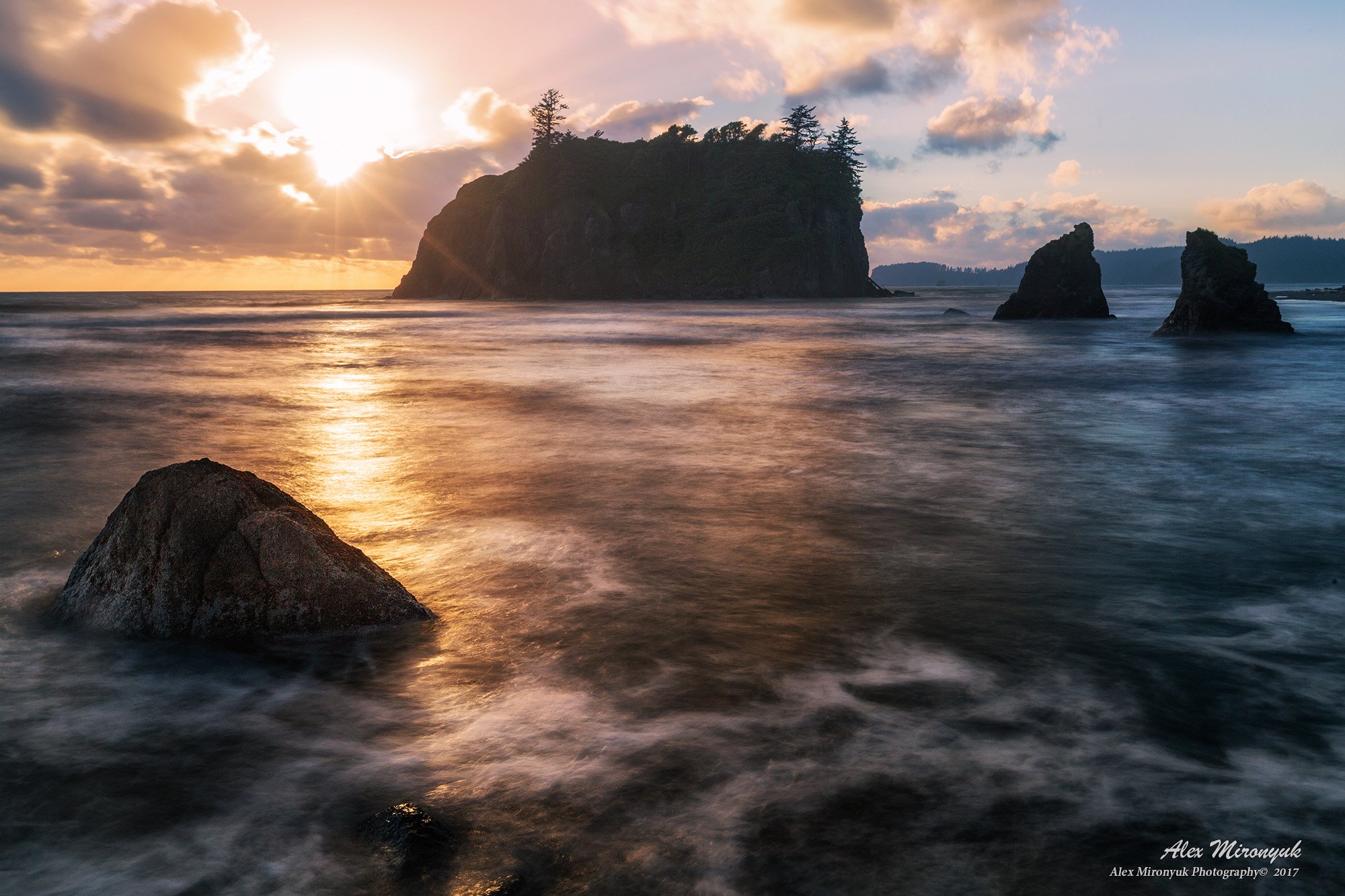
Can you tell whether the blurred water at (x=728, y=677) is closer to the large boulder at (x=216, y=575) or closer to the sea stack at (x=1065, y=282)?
the large boulder at (x=216, y=575)

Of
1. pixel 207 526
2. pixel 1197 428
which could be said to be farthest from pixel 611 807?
pixel 1197 428

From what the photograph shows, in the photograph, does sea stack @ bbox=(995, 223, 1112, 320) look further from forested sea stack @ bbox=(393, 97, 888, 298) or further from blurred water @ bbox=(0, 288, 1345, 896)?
forested sea stack @ bbox=(393, 97, 888, 298)

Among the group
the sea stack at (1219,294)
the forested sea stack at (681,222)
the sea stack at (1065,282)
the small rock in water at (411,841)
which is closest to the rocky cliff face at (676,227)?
the forested sea stack at (681,222)

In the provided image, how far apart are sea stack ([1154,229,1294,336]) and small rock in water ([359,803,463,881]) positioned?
140 feet

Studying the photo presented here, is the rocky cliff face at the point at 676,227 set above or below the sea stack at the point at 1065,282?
above

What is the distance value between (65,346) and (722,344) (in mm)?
28774

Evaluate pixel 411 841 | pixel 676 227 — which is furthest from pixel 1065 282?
pixel 676 227

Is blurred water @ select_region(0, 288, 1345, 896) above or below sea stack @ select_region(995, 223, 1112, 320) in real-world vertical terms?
below

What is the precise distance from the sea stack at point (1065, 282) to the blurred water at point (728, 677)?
47999mm

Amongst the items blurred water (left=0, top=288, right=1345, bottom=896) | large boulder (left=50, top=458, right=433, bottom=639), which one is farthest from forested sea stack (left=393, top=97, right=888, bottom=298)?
large boulder (left=50, top=458, right=433, bottom=639)

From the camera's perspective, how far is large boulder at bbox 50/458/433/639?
19.4 feet

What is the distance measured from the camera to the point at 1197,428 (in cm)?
1535

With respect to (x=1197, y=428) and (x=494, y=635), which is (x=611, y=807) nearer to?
(x=494, y=635)

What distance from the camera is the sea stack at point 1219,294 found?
123 ft
